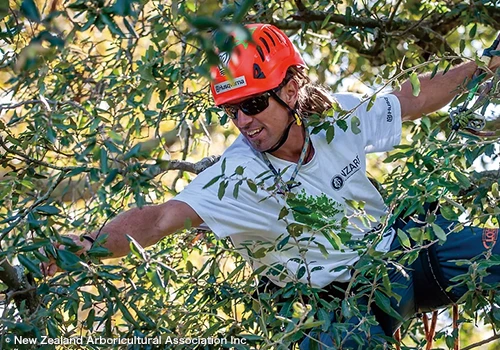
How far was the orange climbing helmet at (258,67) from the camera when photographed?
3.78 metres

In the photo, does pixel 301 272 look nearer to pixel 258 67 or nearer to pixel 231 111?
pixel 231 111

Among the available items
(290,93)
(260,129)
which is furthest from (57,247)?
(290,93)

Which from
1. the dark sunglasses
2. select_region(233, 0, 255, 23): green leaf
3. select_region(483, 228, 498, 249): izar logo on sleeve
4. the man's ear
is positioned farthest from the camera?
the man's ear

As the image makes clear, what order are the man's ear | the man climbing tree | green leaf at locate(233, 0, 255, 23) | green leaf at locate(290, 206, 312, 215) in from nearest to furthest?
1. green leaf at locate(233, 0, 255, 23)
2. green leaf at locate(290, 206, 312, 215)
3. the man climbing tree
4. the man's ear

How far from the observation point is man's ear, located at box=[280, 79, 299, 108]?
158 inches

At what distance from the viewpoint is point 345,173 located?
3990 mm

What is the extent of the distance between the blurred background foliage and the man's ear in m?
0.37

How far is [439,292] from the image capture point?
3787mm

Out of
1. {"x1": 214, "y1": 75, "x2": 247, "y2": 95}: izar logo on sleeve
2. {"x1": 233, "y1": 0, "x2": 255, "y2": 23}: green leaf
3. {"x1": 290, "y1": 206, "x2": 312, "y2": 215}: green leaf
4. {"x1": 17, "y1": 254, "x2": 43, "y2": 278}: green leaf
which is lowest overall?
{"x1": 290, "y1": 206, "x2": 312, "y2": 215}: green leaf

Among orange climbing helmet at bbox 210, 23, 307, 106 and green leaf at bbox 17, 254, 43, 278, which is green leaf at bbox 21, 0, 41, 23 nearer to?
green leaf at bbox 17, 254, 43, 278

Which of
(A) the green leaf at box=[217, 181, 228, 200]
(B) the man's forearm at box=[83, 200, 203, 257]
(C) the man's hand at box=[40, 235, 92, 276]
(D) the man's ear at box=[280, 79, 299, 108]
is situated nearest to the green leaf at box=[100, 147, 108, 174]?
(C) the man's hand at box=[40, 235, 92, 276]

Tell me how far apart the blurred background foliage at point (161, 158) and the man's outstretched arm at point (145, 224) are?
8 cm

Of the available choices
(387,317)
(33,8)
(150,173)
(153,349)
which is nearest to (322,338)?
(387,317)

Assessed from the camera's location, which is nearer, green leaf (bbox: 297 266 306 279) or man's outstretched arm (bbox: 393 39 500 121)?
green leaf (bbox: 297 266 306 279)
